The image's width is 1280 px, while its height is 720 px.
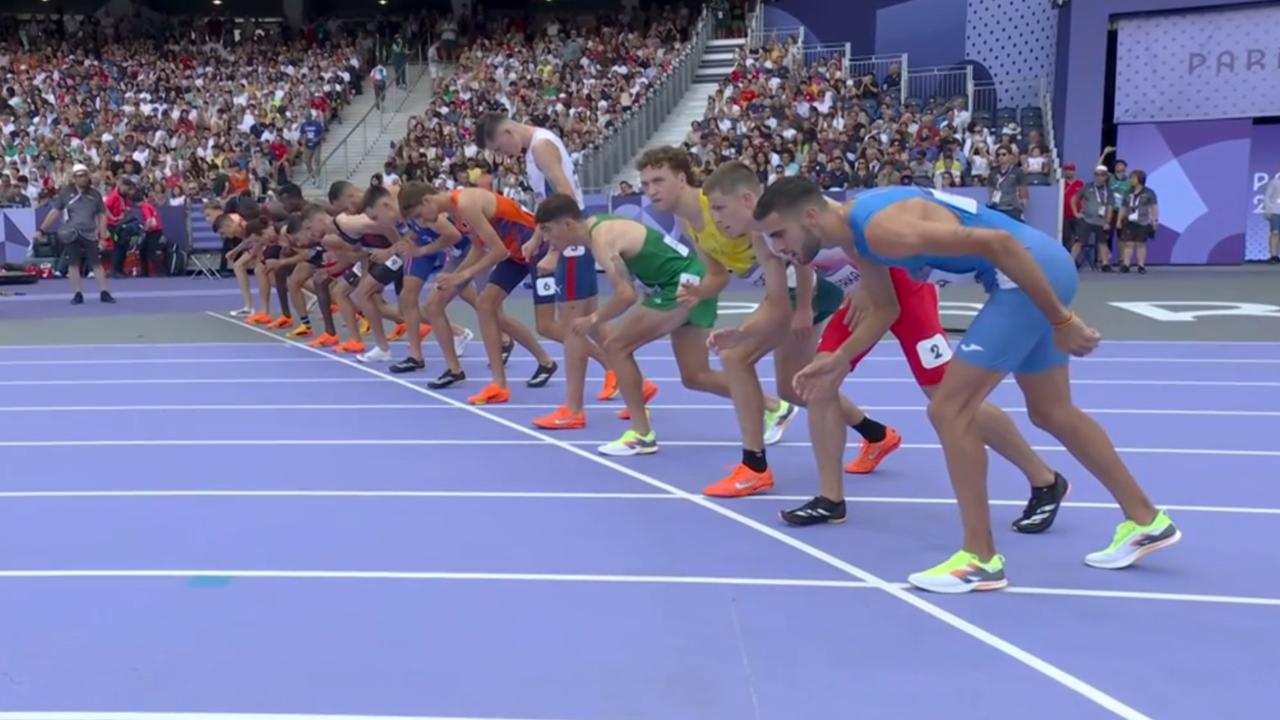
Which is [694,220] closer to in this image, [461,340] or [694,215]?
[694,215]

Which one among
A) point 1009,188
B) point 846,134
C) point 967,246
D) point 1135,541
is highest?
point 846,134

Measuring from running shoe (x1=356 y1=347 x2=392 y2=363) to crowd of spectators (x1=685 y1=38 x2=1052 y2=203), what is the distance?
10196 mm

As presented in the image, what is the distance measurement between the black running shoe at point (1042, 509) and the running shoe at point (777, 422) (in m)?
2.11

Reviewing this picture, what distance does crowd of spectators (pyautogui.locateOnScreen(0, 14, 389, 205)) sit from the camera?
86.2 feet

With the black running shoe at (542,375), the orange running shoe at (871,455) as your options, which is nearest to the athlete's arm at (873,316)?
the orange running shoe at (871,455)

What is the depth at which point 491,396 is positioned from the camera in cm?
888

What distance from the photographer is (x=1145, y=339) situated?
11.7 metres

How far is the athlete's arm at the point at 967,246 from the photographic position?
403 centimetres

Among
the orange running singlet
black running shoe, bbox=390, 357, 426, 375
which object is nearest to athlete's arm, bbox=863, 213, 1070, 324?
the orange running singlet

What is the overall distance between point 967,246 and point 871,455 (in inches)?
105

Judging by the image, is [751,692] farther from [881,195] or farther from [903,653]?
[881,195]

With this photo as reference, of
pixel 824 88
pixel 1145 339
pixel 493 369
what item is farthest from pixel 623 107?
pixel 493 369

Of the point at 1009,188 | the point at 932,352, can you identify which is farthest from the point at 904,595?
the point at 1009,188

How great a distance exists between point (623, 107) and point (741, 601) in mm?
22613
